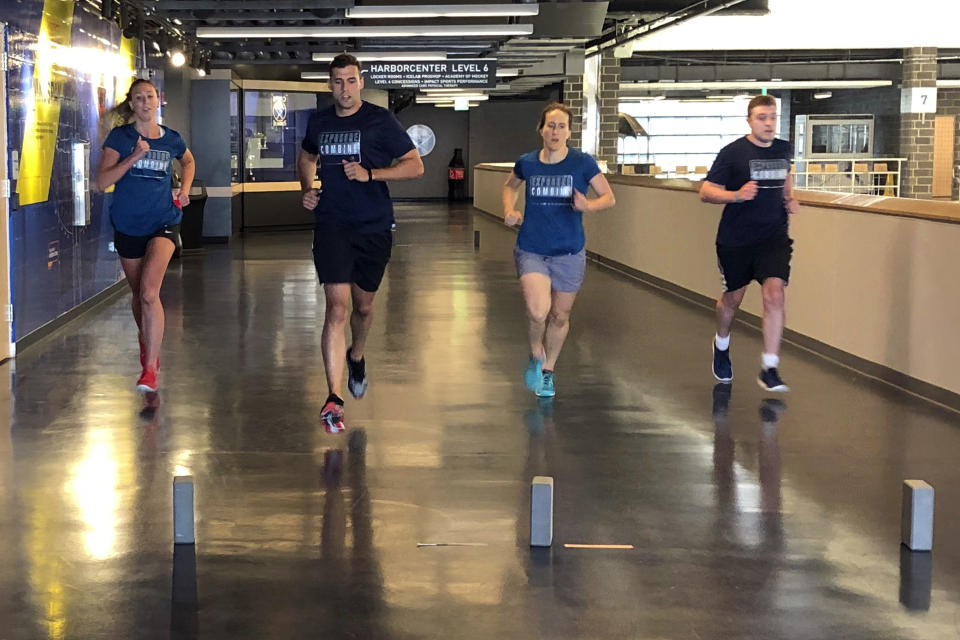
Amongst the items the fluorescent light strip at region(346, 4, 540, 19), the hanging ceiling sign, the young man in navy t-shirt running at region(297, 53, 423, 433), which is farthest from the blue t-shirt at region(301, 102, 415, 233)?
the hanging ceiling sign

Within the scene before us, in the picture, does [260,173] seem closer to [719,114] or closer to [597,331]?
[597,331]

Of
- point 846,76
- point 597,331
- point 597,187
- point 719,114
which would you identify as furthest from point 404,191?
point 597,187

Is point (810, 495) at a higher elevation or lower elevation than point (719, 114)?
lower

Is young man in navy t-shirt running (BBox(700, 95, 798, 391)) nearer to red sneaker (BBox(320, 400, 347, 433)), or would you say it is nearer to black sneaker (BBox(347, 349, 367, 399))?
black sneaker (BBox(347, 349, 367, 399))

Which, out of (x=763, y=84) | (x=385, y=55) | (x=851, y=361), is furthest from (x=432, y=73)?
(x=763, y=84)

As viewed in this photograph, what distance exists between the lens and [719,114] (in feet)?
139

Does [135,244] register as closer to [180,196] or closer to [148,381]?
[180,196]

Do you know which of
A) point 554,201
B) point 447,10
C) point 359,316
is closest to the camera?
point 359,316

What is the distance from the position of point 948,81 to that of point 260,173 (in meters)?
17.8

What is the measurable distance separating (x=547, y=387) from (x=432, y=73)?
13.4 meters

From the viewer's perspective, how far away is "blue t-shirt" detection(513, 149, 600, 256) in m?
6.66

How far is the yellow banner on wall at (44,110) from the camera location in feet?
28.6

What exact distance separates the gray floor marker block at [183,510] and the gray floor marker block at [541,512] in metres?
1.06

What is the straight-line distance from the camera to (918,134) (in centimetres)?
2833
